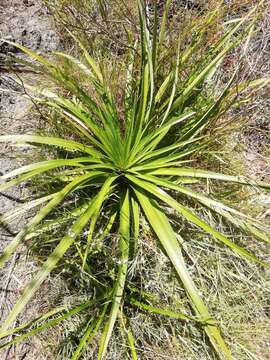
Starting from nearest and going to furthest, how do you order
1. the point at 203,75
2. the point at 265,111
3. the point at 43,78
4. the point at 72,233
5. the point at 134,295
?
the point at 72,233
the point at 134,295
the point at 203,75
the point at 43,78
the point at 265,111

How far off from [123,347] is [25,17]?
2103 millimetres

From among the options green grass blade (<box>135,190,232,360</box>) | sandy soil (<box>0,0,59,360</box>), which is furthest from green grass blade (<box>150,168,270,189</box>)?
sandy soil (<box>0,0,59,360</box>)

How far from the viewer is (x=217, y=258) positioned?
6.41ft

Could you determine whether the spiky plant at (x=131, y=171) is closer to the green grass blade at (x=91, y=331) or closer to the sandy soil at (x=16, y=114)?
the green grass blade at (x=91, y=331)

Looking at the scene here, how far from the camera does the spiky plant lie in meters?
1.72

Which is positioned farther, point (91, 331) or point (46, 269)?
point (91, 331)

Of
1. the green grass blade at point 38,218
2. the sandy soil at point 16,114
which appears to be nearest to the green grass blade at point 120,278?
the green grass blade at point 38,218

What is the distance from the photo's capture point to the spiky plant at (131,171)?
1719 mm

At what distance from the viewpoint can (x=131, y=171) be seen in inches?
76.0

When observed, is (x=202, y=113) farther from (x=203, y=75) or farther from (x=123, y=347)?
(x=123, y=347)

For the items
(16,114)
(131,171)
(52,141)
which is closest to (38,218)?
(52,141)

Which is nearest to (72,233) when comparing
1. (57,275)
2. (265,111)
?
(57,275)

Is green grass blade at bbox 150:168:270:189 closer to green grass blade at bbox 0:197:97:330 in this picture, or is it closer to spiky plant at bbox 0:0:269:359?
spiky plant at bbox 0:0:269:359

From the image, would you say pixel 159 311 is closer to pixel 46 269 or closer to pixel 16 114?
pixel 46 269
